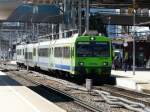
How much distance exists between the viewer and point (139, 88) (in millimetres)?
29922

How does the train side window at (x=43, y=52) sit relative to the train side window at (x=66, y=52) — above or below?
below

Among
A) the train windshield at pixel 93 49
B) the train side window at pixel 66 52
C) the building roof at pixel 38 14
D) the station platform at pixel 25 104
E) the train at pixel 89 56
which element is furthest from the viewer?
the building roof at pixel 38 14

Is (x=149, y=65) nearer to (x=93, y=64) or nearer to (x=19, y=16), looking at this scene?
(x=19, y=16)

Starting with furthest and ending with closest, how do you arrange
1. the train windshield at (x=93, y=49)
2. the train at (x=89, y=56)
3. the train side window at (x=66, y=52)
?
1. the train side window at (x=66, y=52)
2. the train windshield at (x=93, y=49)
3. the train at (x=89, y=56)

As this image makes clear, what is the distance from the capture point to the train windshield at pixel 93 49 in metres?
34.1

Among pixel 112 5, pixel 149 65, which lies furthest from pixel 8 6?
pixel 112 5

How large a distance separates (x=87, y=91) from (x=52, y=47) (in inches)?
627

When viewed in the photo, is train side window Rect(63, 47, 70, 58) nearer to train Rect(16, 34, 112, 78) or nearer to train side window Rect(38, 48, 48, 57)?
train Rect(16, 34, 112, 78)

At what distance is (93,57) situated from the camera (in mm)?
34156

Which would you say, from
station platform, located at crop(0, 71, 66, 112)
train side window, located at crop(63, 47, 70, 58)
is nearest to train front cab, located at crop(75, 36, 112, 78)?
train side window, located at crop(63, 47, 70, 58)

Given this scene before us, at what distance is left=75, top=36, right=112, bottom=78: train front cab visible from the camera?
1335 inches

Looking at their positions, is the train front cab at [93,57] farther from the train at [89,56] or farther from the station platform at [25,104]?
the station platform at [25,104]

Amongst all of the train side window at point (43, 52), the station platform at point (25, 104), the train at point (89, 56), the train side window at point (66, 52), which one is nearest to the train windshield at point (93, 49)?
the train at point (89, 56)

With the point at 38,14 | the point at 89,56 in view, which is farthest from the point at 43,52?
the point at 38,14
